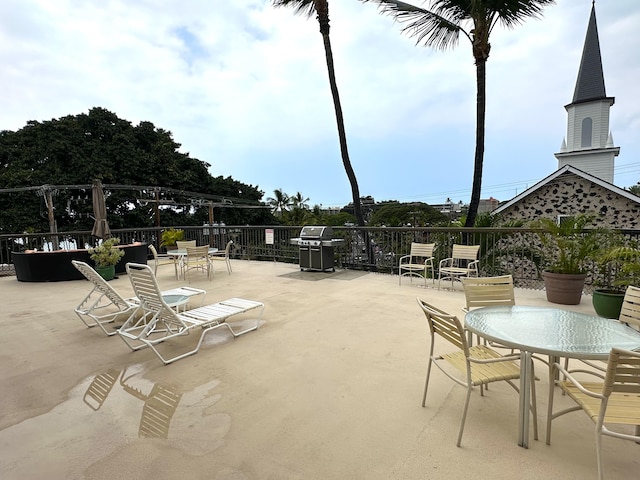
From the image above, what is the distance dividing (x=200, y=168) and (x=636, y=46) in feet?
76.4

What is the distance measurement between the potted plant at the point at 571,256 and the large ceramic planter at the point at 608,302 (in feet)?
1.71

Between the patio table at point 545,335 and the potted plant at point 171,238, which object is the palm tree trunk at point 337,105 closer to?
the potted plant at point 171,238

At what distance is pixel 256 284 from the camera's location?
6.27 metres

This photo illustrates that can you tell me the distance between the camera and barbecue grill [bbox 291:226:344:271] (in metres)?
7.13

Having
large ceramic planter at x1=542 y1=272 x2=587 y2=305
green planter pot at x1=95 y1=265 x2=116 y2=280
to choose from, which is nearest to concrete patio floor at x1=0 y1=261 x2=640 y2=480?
large ceramic planter at x1=542 y1=272 x2=587 y2=305

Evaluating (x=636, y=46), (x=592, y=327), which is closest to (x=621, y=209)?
(x=636, y=46)

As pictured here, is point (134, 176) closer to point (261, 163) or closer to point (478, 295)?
point (261, 163)

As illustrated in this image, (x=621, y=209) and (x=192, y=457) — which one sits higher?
(x=621, y=209)

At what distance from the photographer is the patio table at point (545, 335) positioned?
1.72 metres


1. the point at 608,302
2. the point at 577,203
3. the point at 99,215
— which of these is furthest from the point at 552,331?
the point at 577,203

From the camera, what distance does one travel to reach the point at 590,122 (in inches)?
801

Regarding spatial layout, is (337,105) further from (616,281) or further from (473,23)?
(616,281)

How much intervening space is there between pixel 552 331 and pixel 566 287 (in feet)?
11.2

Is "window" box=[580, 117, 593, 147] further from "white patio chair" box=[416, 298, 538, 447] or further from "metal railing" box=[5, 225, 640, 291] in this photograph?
"white patio chair" box=[416, 298, 538, 447]
